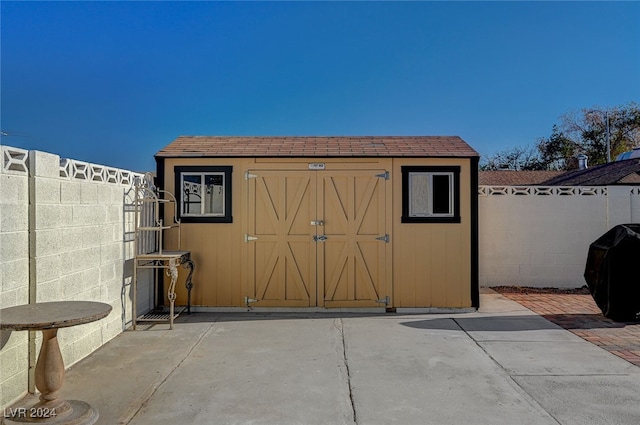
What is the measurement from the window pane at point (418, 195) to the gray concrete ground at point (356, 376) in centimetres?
167

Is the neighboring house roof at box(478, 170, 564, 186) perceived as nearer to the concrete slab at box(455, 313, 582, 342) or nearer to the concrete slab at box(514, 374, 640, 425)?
the concrete slab at box(455, 313, 582, 342)

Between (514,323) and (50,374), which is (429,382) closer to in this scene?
(514,323)

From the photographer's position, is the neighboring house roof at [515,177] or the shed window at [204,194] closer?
the shed window at [204,194]

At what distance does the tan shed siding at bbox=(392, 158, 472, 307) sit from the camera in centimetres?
627

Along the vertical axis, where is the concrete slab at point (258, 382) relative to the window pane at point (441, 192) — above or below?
below

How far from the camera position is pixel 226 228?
6.29 meters

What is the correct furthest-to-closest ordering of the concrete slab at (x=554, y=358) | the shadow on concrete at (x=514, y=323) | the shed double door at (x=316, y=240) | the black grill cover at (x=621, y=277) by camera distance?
the shed double door at (x=316, y=240) → the black grill cover at (x=621, y=277) → the shadow on concrete at (x=514, y=323) → the concrete slab at (x=554, y=358)

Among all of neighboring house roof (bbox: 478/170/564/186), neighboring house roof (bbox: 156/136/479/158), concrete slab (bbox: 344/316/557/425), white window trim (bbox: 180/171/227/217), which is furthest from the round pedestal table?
neighboring house roof (bbox: 478/170/564/186)

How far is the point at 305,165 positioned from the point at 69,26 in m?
5.22

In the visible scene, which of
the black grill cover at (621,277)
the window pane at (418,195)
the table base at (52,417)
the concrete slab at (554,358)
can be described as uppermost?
the window pane at (418,195)

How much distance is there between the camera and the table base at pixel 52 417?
277 centimetres

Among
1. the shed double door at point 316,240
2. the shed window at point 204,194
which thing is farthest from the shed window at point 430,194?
the shed window at point 204,194

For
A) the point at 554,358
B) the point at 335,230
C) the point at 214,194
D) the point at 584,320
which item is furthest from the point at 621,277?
the point at 214,194

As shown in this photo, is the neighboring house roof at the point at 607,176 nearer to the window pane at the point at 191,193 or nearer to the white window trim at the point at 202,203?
the white window trim at the point at 202,203
